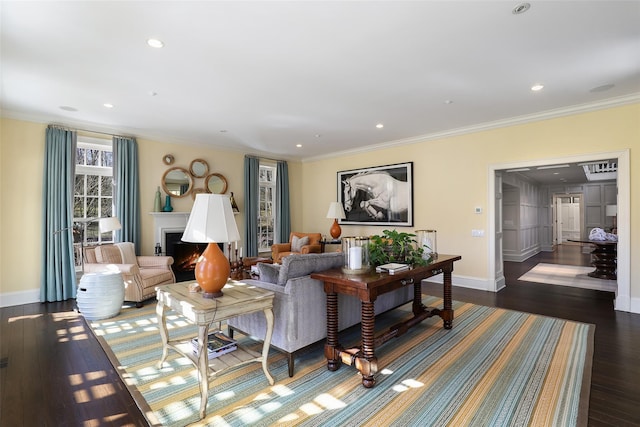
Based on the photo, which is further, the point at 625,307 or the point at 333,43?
the point at 625,307

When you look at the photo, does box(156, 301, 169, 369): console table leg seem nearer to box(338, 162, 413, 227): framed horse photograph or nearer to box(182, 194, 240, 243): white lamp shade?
box(182, 194, 240, 243): white lamp shade

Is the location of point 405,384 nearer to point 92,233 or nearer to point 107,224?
point 107,224

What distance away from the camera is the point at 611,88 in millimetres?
3654

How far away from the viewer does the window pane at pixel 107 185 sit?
5316 millimetres

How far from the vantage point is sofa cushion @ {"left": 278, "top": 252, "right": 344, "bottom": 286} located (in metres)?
2.54

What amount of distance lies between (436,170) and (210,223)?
4.60 m

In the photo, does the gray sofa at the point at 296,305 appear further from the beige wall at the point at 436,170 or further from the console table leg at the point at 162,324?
the beige wall at the point at 436,170

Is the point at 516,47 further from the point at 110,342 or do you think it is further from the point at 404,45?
the point at 110,342

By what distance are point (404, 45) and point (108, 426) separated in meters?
3.52

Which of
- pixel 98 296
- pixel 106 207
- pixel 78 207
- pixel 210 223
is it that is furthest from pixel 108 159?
pixel 210 223

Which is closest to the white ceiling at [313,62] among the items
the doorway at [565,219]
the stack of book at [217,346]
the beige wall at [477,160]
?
the beige wall at [477,160]

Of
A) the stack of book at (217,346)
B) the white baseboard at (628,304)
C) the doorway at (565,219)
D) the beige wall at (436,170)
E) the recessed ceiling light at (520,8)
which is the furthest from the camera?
the doorway at (565,219)

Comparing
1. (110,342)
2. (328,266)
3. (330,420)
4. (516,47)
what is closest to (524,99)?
(516,47)

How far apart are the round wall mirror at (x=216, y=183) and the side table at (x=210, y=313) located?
13.1 ft
